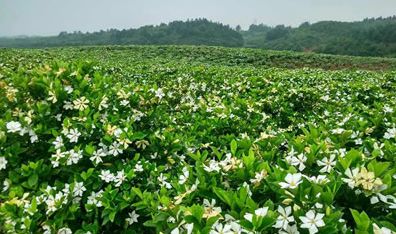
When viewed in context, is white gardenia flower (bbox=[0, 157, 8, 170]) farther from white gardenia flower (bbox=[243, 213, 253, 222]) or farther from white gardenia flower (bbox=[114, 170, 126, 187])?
white gardenia flower (bbox=[243, 213, 253, 222])

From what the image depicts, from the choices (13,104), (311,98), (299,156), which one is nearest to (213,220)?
(299,156)

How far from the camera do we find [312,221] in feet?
6.34

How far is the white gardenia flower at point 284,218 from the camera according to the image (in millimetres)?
1965

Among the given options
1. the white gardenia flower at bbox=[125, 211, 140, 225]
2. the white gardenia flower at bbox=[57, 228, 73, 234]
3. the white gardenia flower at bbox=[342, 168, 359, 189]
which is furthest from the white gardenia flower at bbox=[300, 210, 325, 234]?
the white gardenia flower at bbox=[57, 228, 73, 234]

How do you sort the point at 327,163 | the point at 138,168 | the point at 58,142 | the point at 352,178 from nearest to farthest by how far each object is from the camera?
the point at 352,178
the point at 327,163
the point at 138,168
the point at 58,142

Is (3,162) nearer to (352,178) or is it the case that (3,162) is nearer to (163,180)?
(163,180)

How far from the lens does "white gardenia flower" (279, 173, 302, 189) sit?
2160 mm

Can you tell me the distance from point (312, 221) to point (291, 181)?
0.31m

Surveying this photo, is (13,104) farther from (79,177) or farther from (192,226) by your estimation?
(192,226)

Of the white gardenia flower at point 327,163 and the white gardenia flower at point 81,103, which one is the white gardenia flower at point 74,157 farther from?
the white gardenia flower at point 327,163

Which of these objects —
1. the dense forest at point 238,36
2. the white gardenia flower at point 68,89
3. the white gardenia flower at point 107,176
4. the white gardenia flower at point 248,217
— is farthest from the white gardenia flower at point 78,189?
the dense forest at point 238,36

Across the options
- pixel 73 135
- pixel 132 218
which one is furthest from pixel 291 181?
pixel 73 135

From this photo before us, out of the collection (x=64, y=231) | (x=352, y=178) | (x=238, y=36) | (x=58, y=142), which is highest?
(x=352, y=178)

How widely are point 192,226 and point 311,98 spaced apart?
621 cm
